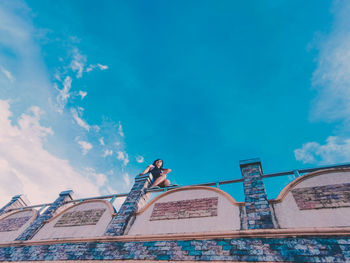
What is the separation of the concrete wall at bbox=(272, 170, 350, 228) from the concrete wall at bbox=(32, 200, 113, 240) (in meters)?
4.87

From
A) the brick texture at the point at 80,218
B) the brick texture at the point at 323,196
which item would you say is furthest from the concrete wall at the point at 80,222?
the brick texture at the point at 323,196

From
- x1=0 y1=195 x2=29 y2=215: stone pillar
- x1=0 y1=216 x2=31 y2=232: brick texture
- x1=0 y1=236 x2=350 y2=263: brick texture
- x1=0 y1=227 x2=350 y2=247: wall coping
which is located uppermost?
x1=0 y1=195 x2=29 y2=215: stone pillar

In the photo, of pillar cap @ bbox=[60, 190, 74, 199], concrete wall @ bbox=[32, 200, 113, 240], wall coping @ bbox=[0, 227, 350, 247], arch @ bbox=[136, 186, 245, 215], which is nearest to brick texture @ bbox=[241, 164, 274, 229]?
wall coping @ bbox=[0, 227, 350, 247]

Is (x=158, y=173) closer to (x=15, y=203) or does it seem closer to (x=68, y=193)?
(x=68, y=193)

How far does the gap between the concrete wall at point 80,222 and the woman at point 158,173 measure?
1.81 meters

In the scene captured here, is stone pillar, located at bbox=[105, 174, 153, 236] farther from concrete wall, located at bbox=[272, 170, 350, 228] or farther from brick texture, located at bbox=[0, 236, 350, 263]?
concrete wall, located at bbox=[272, 170, 350, 228]

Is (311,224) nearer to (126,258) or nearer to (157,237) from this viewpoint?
(157,237)

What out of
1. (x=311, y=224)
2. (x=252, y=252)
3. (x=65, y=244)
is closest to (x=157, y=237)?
(x=252, y=252)

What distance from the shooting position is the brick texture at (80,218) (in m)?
6.28

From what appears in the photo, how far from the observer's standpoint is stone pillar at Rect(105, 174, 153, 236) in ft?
17.7

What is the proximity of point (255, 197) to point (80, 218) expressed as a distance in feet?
18.2

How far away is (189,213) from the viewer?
5.21 m

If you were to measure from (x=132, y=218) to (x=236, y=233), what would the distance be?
10.0 feet

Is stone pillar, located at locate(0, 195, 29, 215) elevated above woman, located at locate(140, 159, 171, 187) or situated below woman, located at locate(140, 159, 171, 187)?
below
